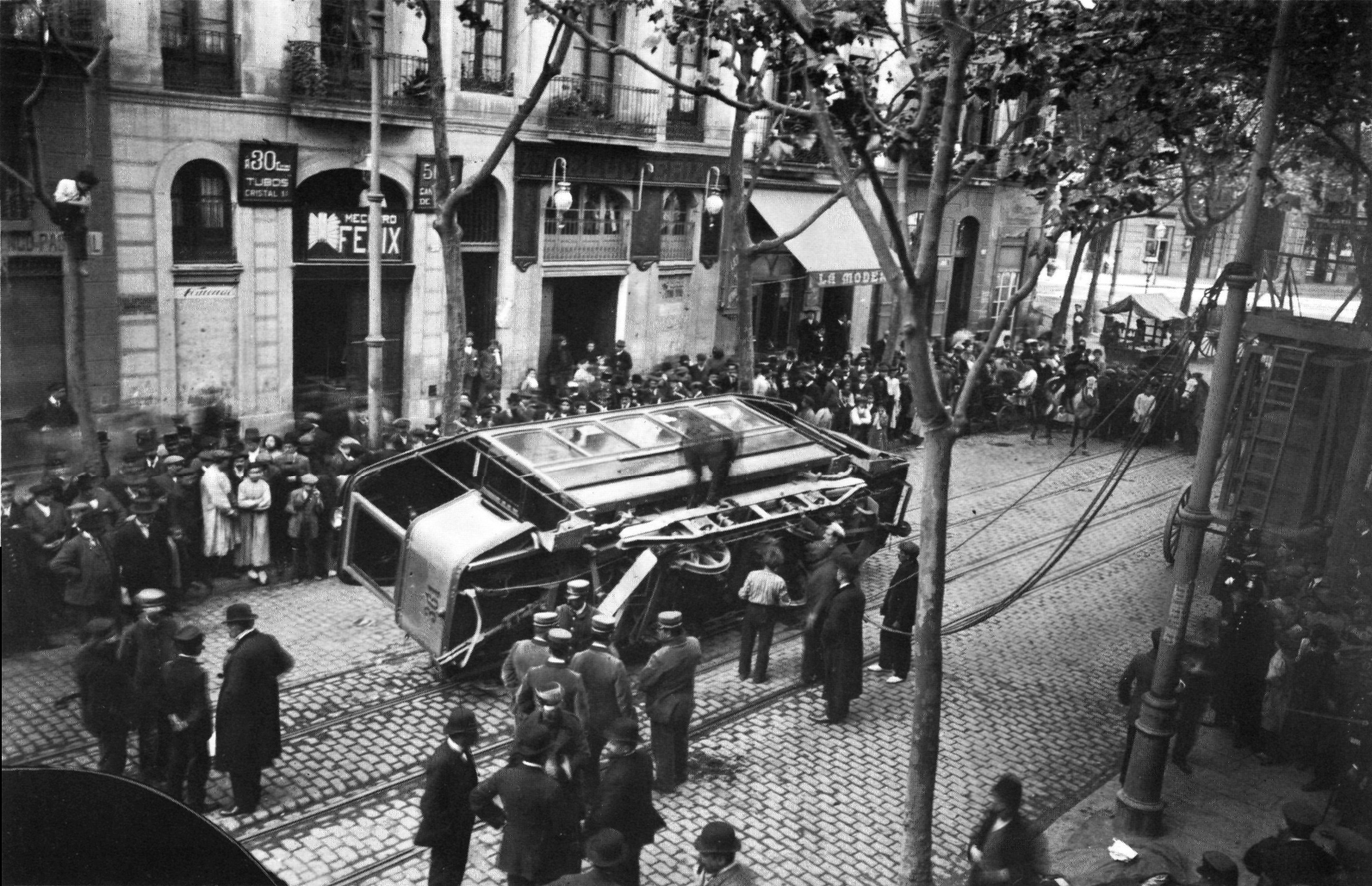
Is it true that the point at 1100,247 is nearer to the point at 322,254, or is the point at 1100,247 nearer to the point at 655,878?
the point at 322,254

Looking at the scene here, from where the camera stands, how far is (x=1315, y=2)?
34.2ft

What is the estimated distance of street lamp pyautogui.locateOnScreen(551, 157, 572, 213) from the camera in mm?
20125

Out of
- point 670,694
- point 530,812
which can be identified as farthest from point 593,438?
point 530,812

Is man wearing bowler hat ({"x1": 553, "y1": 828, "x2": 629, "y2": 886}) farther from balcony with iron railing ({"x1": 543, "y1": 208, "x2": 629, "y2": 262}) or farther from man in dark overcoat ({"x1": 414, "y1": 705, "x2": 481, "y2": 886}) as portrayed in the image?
balcony with iron railing ({"x1": 543, "y1": 208, "x2": 629, "y2": 262})

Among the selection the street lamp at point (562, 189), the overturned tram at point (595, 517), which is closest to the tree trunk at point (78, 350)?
the overturned tram at point (595, 517)

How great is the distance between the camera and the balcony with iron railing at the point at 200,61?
646 inches

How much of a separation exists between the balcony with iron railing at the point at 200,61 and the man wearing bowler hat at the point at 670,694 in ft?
39.8

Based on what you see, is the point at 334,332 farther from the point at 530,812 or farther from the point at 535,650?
the point at 530,812

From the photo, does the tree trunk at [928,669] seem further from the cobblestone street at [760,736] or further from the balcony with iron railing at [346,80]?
the balcony with iron railing at [346,80]

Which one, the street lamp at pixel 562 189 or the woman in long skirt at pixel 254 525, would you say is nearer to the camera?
the woman in long skirt at pixel 254 525

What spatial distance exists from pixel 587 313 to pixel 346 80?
762 centimetres

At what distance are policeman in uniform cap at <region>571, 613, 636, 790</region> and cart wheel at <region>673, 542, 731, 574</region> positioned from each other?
2.55 metres

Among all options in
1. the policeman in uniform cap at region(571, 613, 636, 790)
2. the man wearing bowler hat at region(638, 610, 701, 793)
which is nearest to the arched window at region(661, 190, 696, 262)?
the man wearing bowler hat at region(638, 610, 701, 793)

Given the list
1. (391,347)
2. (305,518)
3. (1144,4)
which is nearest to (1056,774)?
(1144,4)
